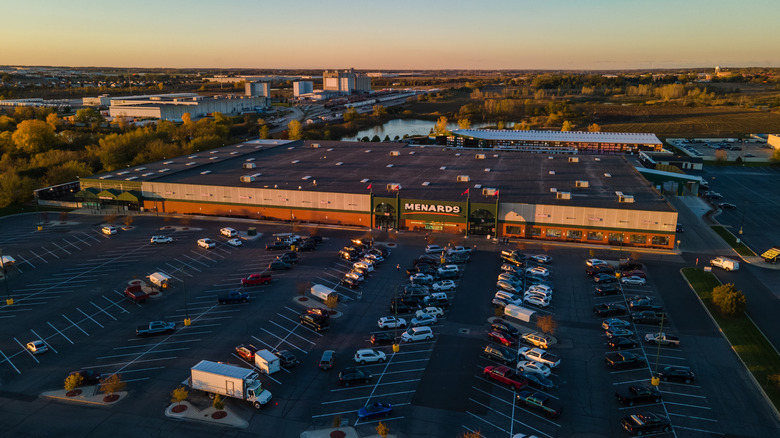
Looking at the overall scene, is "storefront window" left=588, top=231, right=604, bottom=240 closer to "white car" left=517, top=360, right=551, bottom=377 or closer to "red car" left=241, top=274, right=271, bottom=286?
"white car" left=517, top=360, right=551, bottom=377

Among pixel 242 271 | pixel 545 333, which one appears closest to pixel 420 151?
pixel 242 271

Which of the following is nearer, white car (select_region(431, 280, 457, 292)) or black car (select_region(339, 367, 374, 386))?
black car (select_region(339, 367, 374, 386))

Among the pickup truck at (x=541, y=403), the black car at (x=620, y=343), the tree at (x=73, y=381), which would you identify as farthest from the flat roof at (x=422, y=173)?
the tree at (x=73, y=381)

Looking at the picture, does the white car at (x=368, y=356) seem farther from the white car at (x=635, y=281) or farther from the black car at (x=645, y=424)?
the white car at (x=635, y=281)

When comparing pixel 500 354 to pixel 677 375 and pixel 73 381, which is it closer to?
pixel 677 375

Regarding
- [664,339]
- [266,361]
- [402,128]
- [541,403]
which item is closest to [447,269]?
[664,339]

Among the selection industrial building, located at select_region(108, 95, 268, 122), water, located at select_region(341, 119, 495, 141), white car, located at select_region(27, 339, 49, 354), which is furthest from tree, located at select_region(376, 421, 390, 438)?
industrial building, located at select_region(108, 95, 268, 122)

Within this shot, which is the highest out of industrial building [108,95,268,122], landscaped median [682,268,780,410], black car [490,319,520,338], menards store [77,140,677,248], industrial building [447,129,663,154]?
industrial building [108,95,268,122]
